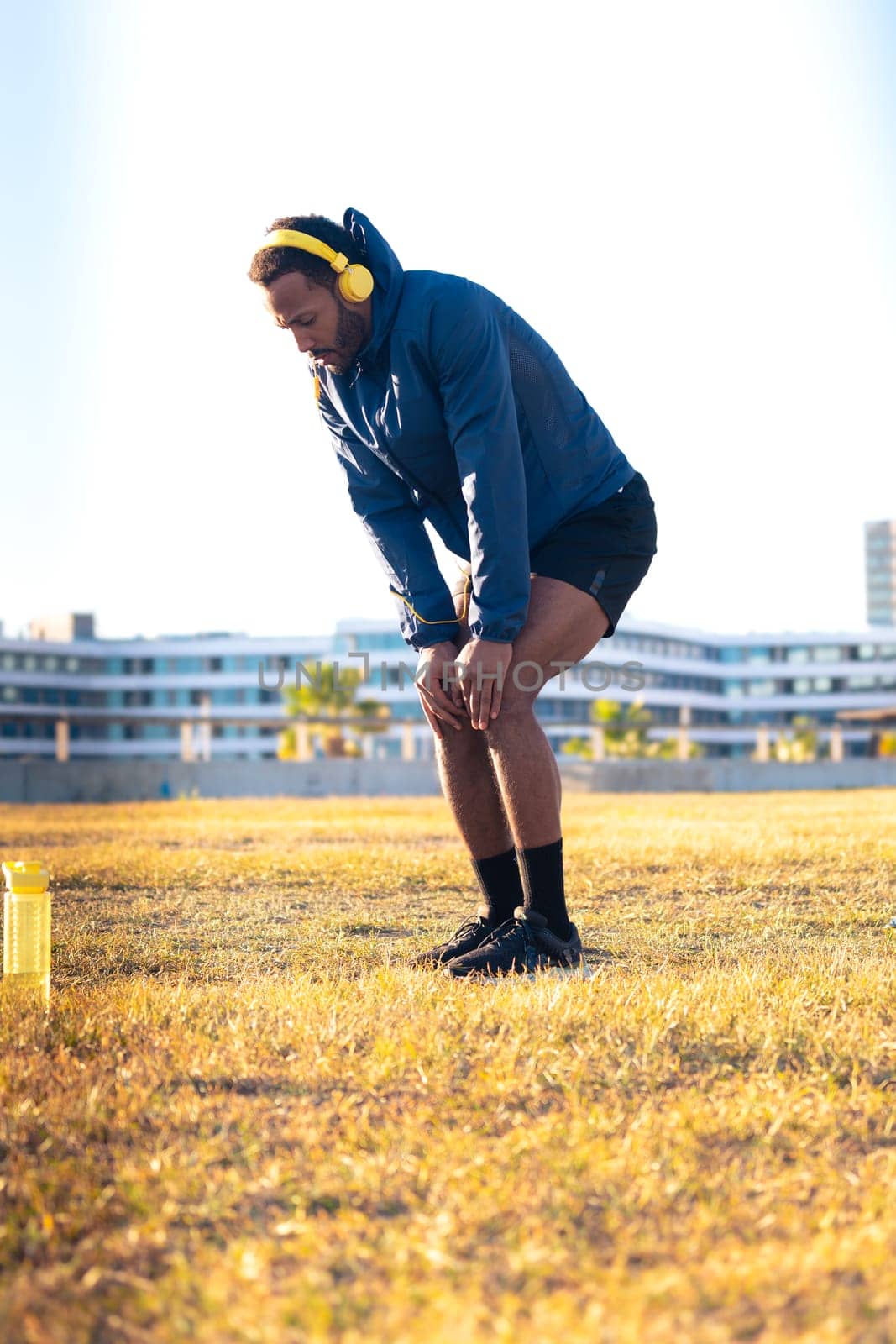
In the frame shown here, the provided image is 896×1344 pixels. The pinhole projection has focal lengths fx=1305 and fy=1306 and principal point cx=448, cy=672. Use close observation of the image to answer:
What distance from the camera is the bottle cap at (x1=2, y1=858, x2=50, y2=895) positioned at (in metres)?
3.17

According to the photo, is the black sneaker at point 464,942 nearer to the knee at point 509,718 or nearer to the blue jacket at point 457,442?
the knee at point 509,718

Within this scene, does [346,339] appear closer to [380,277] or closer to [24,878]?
[380,277]

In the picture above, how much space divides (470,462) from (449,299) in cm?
49

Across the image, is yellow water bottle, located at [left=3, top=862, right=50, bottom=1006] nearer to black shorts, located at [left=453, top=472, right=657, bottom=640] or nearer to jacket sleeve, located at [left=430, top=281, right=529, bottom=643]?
jacket sleeve, located at [left=430, top=281, right=529, bottom=643]

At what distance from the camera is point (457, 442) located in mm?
3654

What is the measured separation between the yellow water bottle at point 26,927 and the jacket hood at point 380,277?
5.62 feet

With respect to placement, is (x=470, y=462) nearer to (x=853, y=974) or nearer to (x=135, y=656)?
(x=853, y=974)

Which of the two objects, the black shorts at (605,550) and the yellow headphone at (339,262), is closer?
the yellow headphone at (339,262)

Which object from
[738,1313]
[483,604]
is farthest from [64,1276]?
[483,604]

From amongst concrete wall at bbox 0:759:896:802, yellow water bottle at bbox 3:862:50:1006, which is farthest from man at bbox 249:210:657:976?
concrete wall at bbox 0:759:896:802

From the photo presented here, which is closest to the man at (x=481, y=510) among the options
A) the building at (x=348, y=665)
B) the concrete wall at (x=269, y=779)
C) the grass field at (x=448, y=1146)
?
the grass field at (x=448, y=1146)

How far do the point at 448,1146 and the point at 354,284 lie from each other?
95.8 inches

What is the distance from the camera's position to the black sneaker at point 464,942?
3769 millimetres

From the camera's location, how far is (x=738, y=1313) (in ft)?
4.67
